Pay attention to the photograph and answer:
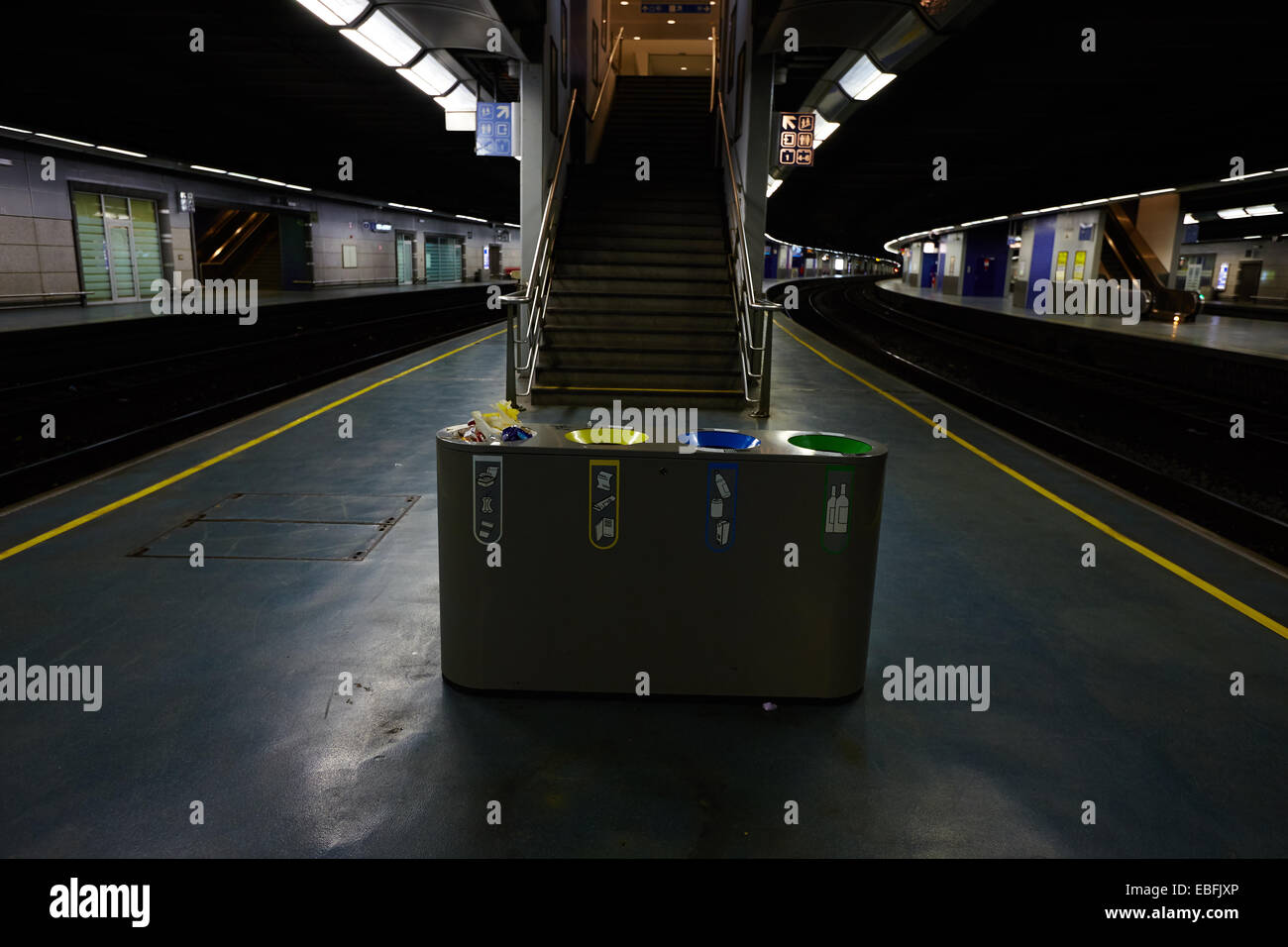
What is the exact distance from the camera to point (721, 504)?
3178mm

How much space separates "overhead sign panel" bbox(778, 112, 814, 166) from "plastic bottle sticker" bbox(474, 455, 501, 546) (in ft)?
42.2

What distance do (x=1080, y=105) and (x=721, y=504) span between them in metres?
13.0

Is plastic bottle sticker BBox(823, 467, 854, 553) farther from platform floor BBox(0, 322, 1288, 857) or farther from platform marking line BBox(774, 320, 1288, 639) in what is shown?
platform marking line BBox(774, 320, 1288, 639)

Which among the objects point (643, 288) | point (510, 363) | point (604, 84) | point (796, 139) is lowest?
point (510, 363)

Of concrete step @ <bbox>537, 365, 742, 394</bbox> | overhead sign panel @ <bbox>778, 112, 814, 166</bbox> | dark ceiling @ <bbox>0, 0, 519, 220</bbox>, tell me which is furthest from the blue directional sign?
overhead sign panel @ <bbox>778, 112, 814, 166</bbox>

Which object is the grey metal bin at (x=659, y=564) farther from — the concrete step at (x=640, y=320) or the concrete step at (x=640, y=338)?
the concrete step at (x=640, y=320)

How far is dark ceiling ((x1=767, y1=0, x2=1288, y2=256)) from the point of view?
29.4 feet

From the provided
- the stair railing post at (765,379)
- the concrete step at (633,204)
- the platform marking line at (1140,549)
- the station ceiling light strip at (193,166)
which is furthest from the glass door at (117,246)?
the platform marking line at (1140,549)

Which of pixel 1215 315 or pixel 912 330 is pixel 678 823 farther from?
pixel 1215 315

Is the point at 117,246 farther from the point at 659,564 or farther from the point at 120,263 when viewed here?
the point at 659,564

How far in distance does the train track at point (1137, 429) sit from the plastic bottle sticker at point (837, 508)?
4.84m

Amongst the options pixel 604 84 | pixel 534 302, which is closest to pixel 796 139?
pixel 604 84

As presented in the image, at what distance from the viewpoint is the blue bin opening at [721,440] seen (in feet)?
10.8
